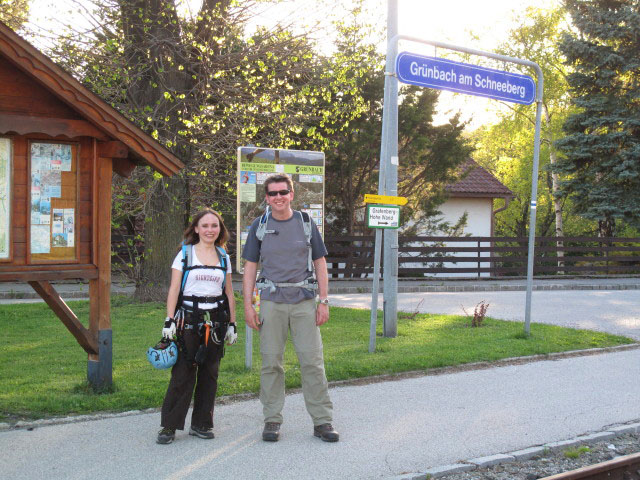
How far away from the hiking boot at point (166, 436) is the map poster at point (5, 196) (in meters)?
2.09

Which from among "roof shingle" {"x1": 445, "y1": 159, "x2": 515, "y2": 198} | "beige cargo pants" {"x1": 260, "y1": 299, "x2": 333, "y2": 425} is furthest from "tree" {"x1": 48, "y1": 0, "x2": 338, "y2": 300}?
→ "roof shingle" {"x1": 445, "y1": 159, "x2": 515, "y2": 198}

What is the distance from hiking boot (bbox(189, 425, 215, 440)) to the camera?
5656 mm

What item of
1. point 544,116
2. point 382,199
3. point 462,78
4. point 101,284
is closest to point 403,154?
point 462,78

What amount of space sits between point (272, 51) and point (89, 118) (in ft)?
26.3

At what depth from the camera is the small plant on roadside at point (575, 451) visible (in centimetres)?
550

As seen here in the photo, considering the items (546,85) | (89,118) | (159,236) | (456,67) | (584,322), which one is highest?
(546,85)

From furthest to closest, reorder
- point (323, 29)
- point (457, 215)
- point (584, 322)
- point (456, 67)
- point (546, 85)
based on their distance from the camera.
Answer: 1. point (546, 85)
2. point (457, 215)
3. point (323, 29)
4. point (584, 322)
5. point (456, 67)

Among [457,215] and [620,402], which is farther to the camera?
[457,215]

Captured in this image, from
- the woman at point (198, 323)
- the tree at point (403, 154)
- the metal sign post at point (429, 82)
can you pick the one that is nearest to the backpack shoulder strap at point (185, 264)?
the woman at point (198, 323)

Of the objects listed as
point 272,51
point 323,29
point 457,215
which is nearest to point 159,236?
point 272,51

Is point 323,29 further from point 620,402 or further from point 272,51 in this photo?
point 620,402

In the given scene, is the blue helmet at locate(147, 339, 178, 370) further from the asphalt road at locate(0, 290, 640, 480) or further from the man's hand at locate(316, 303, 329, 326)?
the man's hand at locate(316, 303, 329, 326)

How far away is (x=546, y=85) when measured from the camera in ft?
117

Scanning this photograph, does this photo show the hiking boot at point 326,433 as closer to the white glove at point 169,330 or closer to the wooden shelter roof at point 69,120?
the white glove at point 169,330
